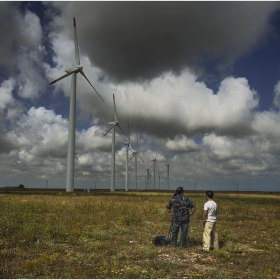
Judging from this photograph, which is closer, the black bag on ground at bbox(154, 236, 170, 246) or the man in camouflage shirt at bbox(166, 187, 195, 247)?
the man in camouflage shirt at bbox(166, 187, 195, 247)

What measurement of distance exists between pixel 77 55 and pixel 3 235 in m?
59.4

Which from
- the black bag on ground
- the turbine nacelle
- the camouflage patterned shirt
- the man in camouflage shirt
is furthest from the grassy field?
the turbine nacelle

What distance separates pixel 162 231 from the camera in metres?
16.4

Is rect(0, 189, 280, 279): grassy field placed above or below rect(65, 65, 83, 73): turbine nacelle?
below

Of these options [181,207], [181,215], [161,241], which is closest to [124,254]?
[161,241]

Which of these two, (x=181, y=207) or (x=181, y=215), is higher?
(x=181, y=207)

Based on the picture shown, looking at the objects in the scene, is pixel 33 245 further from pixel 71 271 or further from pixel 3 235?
pixel 71 271

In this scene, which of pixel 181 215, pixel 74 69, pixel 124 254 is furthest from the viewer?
pixel 74 69

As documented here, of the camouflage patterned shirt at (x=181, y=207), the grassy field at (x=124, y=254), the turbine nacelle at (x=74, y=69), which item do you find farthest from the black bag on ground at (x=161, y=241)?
the turbine nacelle at (x=74, y=69)

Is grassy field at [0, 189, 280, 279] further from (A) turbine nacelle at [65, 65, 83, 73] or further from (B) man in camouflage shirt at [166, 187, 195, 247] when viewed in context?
(A) turbine nacelle at [65, 65, 83, 73]

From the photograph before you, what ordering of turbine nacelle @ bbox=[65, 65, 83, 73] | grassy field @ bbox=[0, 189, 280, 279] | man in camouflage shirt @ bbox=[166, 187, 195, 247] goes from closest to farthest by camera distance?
grassy field @ bbox=[0, 189, 280, 279] < man in camouflage shirt @ bbox=[166, 187, 195, 247] < turbine nacelle @ bbox=[65, 65, 83, 73]

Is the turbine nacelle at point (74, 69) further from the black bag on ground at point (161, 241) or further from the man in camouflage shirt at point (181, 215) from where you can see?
the black bag on ground at point (161, 241)

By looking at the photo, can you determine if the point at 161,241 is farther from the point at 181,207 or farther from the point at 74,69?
the point at 74,69

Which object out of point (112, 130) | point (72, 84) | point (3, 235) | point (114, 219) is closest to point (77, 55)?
point (72, 84)
